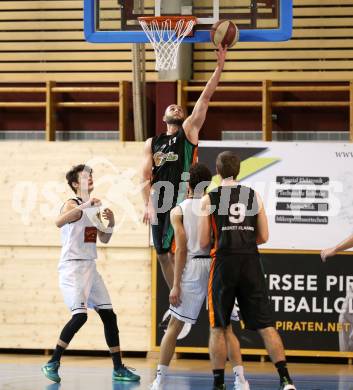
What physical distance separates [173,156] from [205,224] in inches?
60.9

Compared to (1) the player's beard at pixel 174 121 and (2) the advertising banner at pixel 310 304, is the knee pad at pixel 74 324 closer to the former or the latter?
(1) the player's beard at pixel 174 121

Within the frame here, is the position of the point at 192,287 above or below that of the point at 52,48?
below

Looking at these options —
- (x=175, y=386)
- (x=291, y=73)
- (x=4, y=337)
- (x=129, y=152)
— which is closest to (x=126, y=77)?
(x=129, y=152)

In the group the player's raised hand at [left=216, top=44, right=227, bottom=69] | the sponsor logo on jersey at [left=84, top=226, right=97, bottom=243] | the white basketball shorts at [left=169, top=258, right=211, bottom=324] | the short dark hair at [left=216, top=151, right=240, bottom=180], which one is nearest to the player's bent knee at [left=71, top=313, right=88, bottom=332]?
the sponsor logo on jersey at [left=84, top=226, right=97, bottom=243]

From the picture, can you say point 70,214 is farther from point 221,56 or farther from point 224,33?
point 224,33

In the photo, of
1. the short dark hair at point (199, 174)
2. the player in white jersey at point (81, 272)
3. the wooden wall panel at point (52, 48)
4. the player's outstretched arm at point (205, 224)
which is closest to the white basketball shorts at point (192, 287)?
the player's outstretched arm at point (205, 224)

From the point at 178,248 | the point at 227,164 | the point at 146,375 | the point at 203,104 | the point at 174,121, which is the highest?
the point at 203,104

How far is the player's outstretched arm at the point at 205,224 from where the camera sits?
26.3ft

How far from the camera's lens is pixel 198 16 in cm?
1018

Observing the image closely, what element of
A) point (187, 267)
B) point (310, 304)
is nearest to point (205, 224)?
point (187, 267)

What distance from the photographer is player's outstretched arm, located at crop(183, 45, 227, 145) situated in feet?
29.1

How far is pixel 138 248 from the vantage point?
40.2 feet

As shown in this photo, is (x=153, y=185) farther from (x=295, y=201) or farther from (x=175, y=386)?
(x=295, y=201)

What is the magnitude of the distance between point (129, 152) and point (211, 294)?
4537 millimetres
